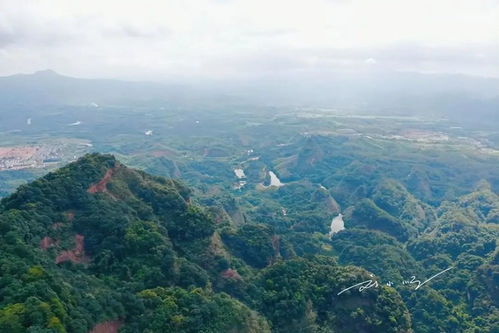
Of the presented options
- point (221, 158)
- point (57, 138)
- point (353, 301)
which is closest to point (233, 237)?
point (353, 301)

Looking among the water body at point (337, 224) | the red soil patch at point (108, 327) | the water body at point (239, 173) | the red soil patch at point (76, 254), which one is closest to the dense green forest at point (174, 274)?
the red soil patch at point (76, 254)

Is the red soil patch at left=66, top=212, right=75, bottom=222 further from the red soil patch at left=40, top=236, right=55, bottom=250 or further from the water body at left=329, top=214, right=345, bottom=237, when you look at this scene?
the water body at left=329, top=214, right=345, bottom=237

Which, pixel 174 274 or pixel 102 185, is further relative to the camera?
pixel 102 185

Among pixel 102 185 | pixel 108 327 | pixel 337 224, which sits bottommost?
pixel 337 224

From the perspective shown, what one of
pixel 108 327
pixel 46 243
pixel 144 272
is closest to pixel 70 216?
pixel 46 243

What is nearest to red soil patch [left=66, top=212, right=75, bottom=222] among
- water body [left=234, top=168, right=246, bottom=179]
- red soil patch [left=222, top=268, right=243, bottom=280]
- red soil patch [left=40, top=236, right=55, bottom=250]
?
red soil patch [left=40, top=236, right=55, bottom=250]

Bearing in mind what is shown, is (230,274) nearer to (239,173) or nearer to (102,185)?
(102,185)

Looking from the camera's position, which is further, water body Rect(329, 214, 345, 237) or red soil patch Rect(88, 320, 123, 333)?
water body Rect(329, 214, 345, 237)
